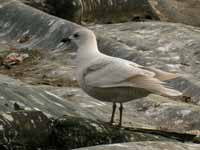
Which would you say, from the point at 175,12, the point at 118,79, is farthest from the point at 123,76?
the point at 175,12

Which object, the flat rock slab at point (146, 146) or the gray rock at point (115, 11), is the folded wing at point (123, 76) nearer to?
the flat rock slab at point (146, 146)

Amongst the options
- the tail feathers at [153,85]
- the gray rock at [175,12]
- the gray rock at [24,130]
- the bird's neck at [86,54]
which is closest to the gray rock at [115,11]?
the gray rock at [175,12]

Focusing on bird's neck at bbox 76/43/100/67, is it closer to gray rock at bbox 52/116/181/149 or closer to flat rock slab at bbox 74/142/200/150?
gray rock at bbox 52/116/181/149

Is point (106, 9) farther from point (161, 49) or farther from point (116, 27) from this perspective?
point (161, 49)

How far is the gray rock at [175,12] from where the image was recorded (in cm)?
1436

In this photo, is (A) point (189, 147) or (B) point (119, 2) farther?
(B) point (119, 2)

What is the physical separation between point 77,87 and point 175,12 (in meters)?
6.56

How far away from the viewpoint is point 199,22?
47.6 ft

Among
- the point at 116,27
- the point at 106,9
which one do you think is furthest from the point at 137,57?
the point at 106,9

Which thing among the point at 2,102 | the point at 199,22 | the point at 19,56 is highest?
the point at 2,102

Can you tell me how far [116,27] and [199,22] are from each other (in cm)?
270

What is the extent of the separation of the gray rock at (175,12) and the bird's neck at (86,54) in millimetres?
7403

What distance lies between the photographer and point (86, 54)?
648 centimetres

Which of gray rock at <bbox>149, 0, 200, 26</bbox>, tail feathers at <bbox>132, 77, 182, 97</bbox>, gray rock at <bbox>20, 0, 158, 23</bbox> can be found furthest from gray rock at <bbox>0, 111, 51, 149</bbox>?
gray rock at <bbox>149, 0, 200, 26</bbox>
